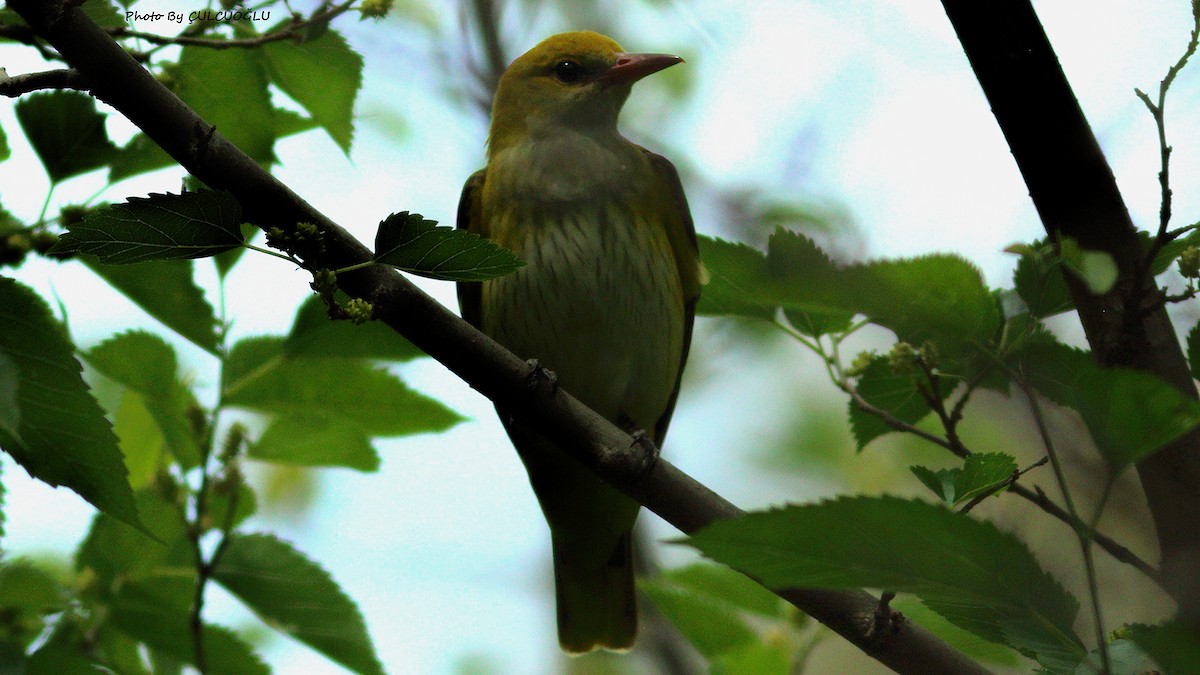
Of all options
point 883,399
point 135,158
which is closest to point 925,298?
point 883,399

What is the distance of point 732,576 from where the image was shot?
3.22 metres

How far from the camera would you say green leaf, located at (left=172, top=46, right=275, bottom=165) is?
2641mm

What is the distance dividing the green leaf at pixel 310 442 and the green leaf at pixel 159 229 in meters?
1.10

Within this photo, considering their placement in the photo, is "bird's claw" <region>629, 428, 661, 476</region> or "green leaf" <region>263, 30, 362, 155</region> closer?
"bird's claw" <region>629, 428, 661, 476</region>

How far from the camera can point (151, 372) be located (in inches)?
114

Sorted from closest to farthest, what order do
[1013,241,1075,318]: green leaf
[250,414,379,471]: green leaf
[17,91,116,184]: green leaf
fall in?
[1013,241,1075,318]: green leaf → [17,91,116,184]: green leaf → [250,414,379,471]: green leaf

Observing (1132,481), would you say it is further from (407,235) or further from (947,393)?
(407,235)

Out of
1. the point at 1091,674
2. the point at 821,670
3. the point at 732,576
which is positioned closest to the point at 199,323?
the point at 732,576

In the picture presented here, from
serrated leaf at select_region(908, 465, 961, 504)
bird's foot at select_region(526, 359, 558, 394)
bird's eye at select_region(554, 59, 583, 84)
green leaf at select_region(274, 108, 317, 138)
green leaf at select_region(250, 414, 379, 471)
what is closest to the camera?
serrated leaf at select_region(908, 465, 961, 504)

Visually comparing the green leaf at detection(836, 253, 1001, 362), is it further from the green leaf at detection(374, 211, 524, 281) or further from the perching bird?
the perching bird

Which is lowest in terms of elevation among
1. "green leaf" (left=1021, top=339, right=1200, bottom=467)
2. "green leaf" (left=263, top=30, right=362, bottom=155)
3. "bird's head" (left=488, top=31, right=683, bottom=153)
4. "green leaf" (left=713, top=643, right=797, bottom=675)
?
"green leaf" (left=1021, top=339, right=1200, bottom=467)

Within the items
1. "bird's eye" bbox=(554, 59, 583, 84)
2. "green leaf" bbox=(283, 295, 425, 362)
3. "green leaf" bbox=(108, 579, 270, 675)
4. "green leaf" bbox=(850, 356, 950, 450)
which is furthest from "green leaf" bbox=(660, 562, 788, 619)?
"bird's eye" bbox=(554, 59, 583, 84)

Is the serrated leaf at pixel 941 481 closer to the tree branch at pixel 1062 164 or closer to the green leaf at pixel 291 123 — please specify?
the tree branch at pixel 1062 164

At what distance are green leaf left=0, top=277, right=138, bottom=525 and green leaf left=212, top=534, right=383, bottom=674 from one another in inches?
31.5
